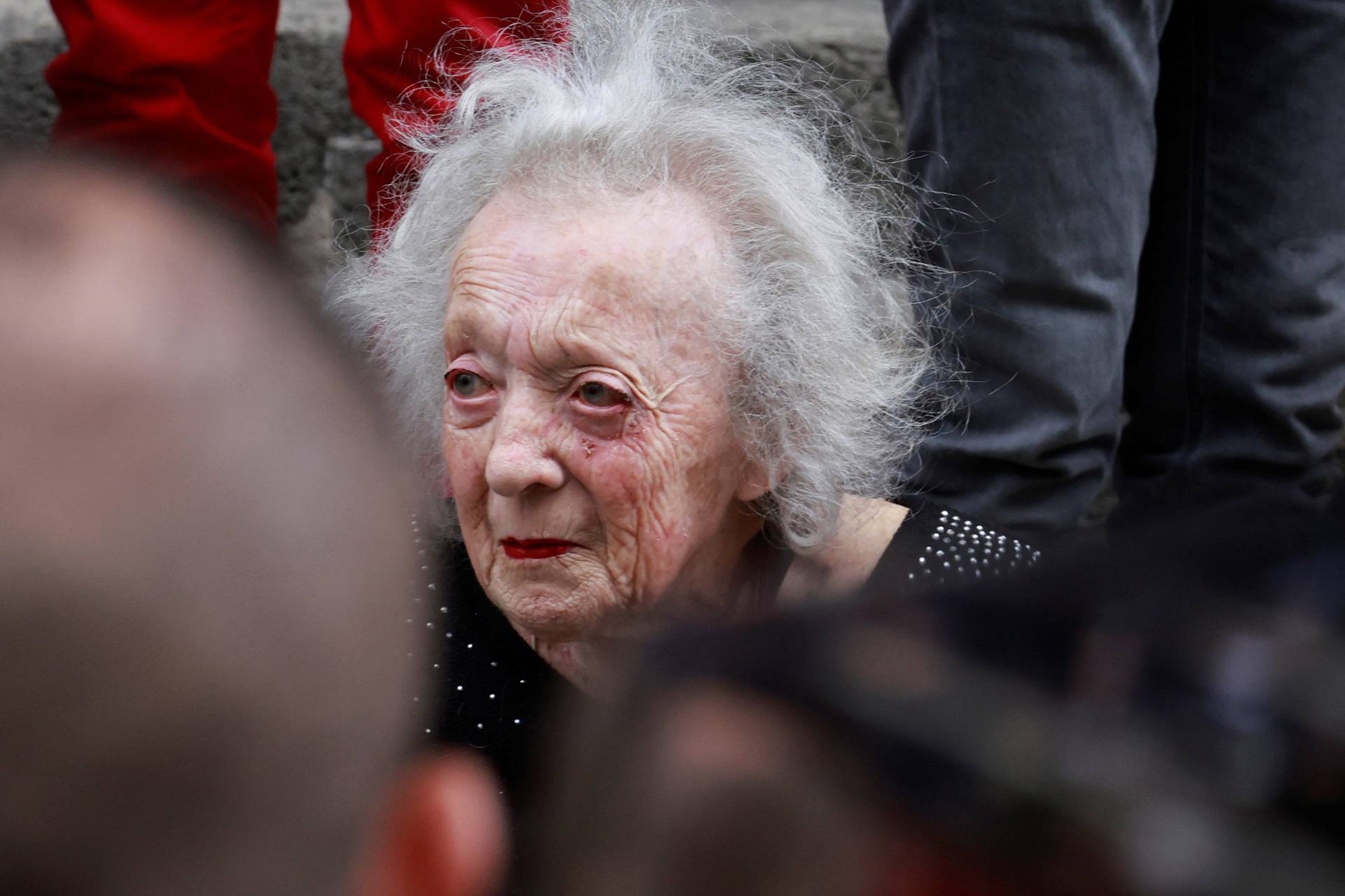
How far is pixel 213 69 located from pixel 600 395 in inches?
43.2

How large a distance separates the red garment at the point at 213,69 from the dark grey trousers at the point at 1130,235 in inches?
32.6

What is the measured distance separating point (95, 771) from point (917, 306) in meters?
2.08

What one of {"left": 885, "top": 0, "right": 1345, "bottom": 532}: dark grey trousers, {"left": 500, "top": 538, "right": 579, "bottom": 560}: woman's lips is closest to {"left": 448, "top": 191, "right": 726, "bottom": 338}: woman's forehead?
{"left": 500, "top": 538, "right": 579, "bottom": 560}: woman's lips

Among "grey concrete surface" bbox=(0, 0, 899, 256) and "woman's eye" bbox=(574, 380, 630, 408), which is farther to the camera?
"grey concrete surface" bbox=(0, 0, 899, 256)

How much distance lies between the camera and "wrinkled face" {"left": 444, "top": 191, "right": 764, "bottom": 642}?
90.2 inches

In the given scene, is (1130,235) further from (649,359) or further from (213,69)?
(213,69)

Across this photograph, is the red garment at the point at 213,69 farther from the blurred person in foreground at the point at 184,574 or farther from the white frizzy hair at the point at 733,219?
the blurred person in foreground at the point at 184,574

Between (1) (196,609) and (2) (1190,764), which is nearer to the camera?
(2) (1190,764)

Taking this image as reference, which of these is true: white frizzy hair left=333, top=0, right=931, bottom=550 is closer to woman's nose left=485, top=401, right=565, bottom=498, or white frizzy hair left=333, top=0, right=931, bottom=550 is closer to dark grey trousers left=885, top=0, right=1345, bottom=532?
dark grey trousers left=885, top=0, right=1345, bottom=532

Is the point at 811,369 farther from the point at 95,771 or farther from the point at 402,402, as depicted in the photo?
the point at 95,771

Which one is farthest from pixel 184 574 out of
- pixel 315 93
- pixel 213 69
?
pixel 315 93

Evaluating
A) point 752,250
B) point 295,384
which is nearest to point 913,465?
point 752,250

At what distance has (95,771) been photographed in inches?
28.0

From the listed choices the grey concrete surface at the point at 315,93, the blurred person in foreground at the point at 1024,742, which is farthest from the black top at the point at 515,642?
the blurred person in foreground at the point at 1024,742
